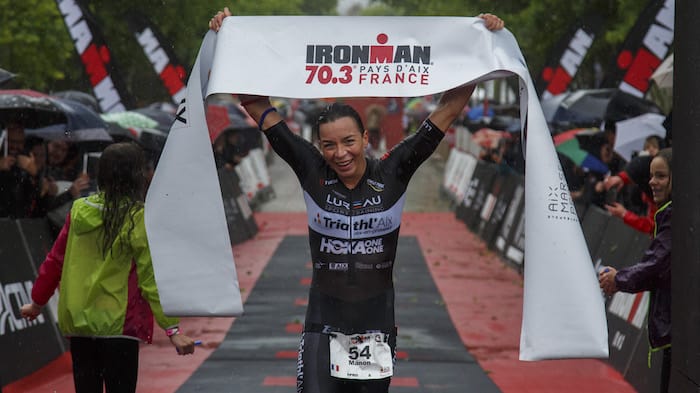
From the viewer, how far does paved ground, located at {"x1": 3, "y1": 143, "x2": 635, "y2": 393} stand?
883 cm

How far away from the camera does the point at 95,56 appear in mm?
16344

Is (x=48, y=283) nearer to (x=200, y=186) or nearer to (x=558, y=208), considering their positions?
(x=200, y=186)

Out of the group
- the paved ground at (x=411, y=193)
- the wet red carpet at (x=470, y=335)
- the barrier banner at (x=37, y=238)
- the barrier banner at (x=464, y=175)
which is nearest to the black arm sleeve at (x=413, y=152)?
the wet red carpet at (x=470, y=335)

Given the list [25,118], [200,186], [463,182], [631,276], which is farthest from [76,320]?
[463,182]

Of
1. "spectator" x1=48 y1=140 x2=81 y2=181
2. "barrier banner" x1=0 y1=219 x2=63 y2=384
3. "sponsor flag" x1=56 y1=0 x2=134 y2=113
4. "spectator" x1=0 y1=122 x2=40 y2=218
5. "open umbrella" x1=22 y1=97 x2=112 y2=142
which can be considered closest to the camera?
"barrier banner" x1=0 y1=219 x2=63 y2=384

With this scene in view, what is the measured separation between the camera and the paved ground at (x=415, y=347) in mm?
8828

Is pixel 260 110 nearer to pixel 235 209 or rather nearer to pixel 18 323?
pixel 18 323

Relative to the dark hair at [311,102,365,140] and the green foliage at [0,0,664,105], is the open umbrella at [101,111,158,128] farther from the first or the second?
the dark hair at [311,102,365,140]

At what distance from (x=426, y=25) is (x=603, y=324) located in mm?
1544

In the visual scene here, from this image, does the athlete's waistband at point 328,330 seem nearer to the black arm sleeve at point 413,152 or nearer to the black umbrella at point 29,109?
the black arm sleeve at point 413,152

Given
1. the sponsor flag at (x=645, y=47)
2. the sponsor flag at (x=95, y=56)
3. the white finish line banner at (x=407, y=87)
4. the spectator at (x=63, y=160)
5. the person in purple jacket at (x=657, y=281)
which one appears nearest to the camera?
the white finish line banner at (x=407, y=87)

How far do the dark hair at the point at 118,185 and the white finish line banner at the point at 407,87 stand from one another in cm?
51

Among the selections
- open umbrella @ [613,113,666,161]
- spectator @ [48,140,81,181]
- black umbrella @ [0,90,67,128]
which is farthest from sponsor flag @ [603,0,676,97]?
black umbrella @ [0,90,67,128]

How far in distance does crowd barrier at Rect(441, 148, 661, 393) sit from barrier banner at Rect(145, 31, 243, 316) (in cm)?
135
